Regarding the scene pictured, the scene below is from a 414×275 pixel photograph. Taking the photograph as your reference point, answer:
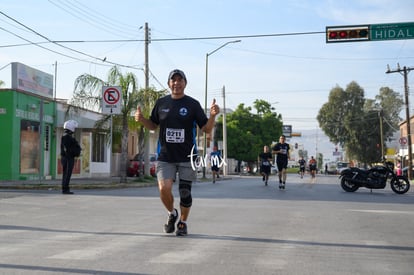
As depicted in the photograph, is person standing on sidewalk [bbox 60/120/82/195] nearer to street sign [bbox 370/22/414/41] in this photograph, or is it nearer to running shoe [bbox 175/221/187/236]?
running shoe [bbox 175/221/187/236]

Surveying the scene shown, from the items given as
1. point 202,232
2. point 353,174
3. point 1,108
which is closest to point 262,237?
point 202,232

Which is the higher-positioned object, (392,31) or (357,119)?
(357,119)

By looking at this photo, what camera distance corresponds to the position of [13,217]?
29.9 feet

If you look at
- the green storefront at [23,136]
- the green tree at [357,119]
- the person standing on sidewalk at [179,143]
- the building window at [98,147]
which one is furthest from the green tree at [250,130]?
the person standing on sidewalk at [179,143]

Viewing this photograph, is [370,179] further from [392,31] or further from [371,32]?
[392,31]

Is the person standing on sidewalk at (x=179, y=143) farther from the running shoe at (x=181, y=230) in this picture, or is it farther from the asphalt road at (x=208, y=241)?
the asphalt road at (x=208, y=241)

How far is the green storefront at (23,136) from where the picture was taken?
22.8 m

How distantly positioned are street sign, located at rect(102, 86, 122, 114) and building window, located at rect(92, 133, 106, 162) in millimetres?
14033

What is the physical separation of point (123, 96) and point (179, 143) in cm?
1674

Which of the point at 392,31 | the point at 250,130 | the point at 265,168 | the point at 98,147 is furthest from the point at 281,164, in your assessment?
the point at 250,130

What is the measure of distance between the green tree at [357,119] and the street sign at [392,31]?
A: 55.0 meters

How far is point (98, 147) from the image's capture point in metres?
34.6

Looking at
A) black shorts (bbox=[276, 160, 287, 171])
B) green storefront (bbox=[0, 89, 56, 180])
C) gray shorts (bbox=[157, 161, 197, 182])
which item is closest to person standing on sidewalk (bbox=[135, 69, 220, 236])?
gray shorts (bbox=[157, 161, 197, 182])

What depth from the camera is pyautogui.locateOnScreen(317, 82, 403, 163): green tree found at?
248ft
